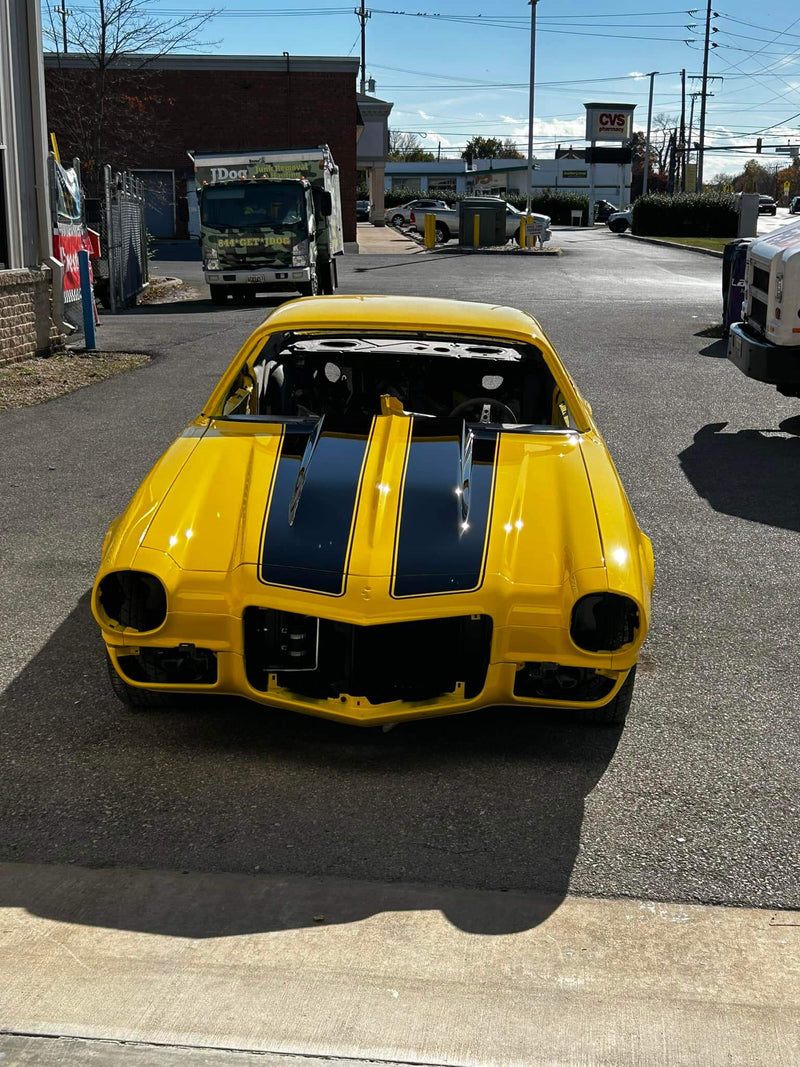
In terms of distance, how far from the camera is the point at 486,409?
5.53 meters

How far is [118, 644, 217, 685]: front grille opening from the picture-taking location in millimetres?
4043

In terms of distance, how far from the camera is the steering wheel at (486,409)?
5.53 meters

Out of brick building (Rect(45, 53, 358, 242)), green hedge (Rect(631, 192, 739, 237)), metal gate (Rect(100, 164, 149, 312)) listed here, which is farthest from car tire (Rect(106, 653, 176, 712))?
green hedge (Rect(631, 192, 739, 237))

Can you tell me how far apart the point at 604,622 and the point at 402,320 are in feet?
6.86

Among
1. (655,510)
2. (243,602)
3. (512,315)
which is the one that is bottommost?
(655,510)

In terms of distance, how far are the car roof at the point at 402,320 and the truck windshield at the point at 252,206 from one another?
1812cm

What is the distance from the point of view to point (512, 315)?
575 cm

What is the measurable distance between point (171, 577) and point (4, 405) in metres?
8.38

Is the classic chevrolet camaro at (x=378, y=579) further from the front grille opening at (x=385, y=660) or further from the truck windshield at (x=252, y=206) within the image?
the truck windshield at (x=252, y=206)

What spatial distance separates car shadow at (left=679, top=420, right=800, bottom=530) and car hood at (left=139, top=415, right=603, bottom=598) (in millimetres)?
3320

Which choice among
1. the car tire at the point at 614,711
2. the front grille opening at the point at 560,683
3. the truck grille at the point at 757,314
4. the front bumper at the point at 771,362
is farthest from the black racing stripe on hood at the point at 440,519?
the truck grille at the point at 757,314

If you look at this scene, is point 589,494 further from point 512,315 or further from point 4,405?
point 4,405

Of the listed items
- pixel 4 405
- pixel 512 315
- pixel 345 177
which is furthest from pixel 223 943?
pixel 345 177

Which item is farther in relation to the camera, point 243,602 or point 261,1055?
point 243,602
